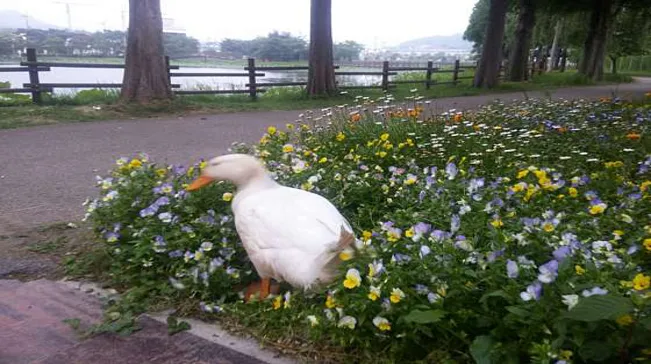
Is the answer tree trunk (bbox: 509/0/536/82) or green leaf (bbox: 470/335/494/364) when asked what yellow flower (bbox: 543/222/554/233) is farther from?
tree trunk (bbox: 509/0/536/82)

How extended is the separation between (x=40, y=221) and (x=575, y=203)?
3670mm

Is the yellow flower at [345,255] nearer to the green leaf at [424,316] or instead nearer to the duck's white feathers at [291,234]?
the duck's white feathers at [291,234]

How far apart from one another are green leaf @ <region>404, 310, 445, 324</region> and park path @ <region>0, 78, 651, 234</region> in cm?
313

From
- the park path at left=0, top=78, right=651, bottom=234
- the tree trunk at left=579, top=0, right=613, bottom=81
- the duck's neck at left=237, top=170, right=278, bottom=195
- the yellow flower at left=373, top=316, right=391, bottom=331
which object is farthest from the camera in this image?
the tree trunk at left=579, top=0, right=613, bottom=81

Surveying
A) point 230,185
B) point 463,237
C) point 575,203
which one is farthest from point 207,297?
point 575,203

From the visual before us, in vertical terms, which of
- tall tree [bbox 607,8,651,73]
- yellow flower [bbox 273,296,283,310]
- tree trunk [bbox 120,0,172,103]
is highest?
tall tree [bbox 607,8,651,73]

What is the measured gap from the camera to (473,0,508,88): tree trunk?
56.4 ft

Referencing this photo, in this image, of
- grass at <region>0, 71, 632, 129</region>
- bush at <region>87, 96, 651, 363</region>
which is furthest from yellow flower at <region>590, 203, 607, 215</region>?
grass at <region>0, 71, 632, 129</region>

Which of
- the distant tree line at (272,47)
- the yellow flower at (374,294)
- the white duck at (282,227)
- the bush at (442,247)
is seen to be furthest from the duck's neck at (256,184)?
the distant tree line at (272,47)

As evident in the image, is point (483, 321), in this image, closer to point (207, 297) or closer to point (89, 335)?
point (207, 297)

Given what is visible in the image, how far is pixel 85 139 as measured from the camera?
793 cm

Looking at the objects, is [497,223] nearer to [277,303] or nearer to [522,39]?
[277,303]

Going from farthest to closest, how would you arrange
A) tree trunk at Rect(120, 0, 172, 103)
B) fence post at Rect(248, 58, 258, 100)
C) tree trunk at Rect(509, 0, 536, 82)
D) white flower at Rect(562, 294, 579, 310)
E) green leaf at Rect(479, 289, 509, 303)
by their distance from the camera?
1. tree trunk at Rect(509, 0, 536, 82)
2. fence post at Rect(248, 58, 258, 100)
3. tree trunk at Rect(120, 0, 172, 103)
4. green leaf at Rect(479, 289, 509, 303)
5. white flower at Rect(562, 294, 579, 310)

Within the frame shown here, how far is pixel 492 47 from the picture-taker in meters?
17.6
